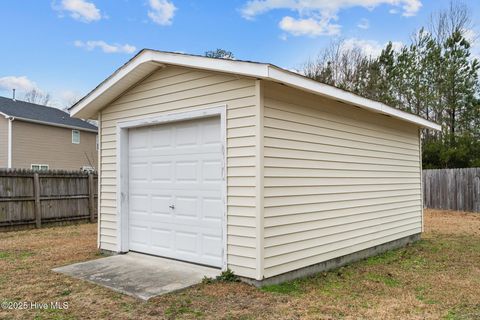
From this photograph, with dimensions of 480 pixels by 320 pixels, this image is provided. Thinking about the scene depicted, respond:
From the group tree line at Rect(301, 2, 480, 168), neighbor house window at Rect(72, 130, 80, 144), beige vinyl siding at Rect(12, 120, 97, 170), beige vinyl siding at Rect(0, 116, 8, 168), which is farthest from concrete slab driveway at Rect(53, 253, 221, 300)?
neighbor house window at Rect(72, 130, 80, 144)

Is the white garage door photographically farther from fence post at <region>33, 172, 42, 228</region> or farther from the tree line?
the tree line

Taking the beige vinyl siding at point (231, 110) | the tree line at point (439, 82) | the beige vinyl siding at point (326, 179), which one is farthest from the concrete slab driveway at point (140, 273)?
the tree line at point (439, 82)

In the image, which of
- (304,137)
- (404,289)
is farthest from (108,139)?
(404,289)

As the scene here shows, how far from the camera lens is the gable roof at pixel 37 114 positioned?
19933 millimetres

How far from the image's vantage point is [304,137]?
557 cm

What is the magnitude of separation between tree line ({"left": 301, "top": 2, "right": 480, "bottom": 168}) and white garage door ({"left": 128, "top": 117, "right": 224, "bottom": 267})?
41.3ft

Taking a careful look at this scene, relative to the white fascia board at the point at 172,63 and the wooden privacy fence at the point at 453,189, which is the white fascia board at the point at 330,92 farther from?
the wooden privacy fence at the point at 453,189

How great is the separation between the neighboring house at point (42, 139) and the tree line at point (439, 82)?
582 inches

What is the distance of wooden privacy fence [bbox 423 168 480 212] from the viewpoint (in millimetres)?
14281

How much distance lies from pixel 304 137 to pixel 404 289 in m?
2.45

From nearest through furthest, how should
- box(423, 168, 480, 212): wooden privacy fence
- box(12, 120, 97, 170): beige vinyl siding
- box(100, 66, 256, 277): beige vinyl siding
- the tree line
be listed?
1. box(100, 66, 256, 277): beige vinyl siding
2. box(423, 168, 480, 212): wooden privacy fence
3. the tree line
4. box(12, 120, 97, 170): beige vinyl siding

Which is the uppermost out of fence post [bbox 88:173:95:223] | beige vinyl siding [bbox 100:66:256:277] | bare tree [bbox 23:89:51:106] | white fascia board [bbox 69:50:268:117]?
bare tree [bbox 23:89:51:106]

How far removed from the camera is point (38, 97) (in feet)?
119

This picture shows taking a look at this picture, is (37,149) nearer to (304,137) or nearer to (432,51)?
(304,137)
